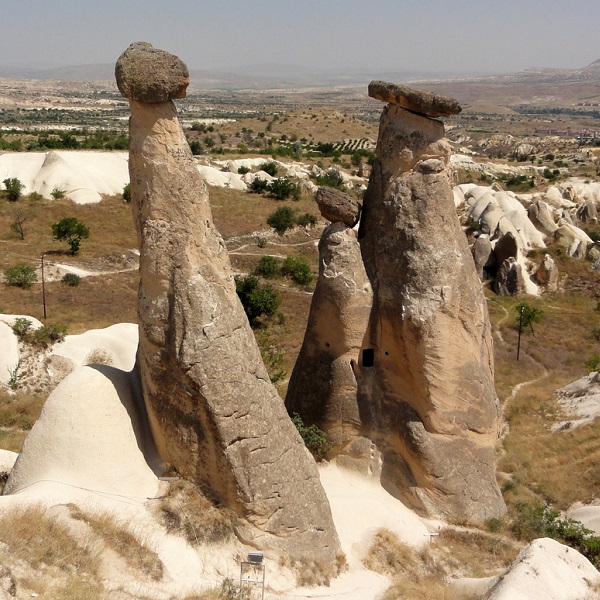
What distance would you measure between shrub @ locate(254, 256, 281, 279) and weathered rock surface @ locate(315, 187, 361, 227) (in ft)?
66.5

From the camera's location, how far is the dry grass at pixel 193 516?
756 cm

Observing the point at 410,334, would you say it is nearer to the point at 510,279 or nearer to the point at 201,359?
the point at 201,359

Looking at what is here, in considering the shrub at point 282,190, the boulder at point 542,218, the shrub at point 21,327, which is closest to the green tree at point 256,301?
the shrub at point 21,327

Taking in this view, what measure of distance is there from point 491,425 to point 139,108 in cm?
772

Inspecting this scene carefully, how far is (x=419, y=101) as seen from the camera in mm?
9930

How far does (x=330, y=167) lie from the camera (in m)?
58.9

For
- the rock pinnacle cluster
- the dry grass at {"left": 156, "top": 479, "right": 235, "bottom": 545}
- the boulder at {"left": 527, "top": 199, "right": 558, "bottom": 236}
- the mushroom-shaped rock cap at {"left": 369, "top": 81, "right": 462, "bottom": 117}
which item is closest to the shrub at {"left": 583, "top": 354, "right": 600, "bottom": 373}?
the rock pinnacle cluster

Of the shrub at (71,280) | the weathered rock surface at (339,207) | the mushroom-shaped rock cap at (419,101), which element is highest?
the mushroom-shaped rock cap at (419,101)

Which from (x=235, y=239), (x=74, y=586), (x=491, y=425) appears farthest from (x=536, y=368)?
(x=235, y=239)

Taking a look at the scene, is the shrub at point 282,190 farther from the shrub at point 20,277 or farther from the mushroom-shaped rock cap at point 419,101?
the mushroom-shaped rock cap at point 419,101

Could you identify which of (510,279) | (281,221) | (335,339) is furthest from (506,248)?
(335,339)

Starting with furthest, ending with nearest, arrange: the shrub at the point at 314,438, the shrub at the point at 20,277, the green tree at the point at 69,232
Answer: the green tree at the point at 69,232, the shrub at the point at 20,277, the shrub at the point at 314,438

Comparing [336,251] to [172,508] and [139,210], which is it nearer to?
[139,210]

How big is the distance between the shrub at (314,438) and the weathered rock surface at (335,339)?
15 cm
